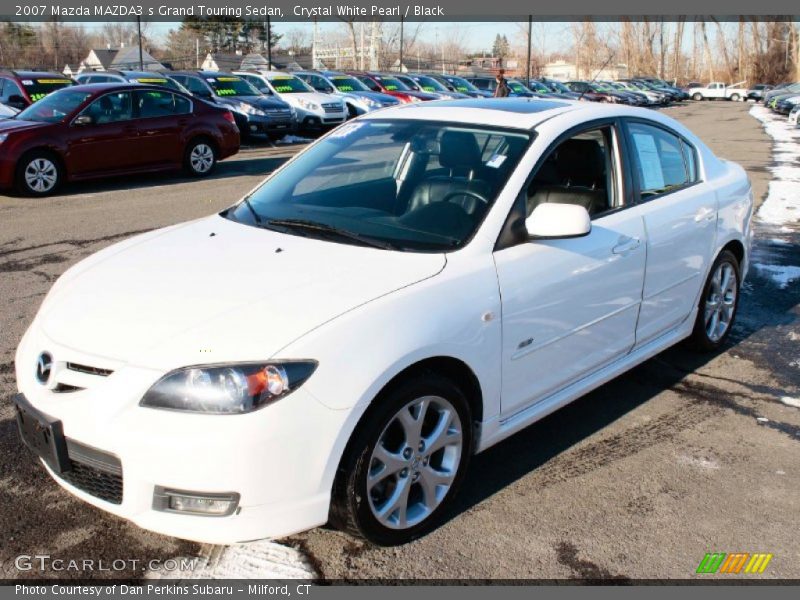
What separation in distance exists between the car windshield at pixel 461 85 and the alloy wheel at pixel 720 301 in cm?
2709

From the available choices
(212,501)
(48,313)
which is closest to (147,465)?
(212,501)

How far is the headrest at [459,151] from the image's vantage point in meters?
3.89

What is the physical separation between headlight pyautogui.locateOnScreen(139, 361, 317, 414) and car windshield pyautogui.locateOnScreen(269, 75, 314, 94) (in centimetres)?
1948

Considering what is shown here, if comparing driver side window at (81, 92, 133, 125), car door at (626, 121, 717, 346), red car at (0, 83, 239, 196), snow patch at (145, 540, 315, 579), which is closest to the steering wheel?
car door at (626, 121, 717, 346)

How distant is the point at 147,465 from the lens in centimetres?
267

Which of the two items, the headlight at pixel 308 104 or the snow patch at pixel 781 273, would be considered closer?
the snow patch at pixel 781 273

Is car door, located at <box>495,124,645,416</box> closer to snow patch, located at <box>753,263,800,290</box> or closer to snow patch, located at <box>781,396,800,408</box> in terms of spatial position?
snow patch, located at <box>781,396,800,408</box>

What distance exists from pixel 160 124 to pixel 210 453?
11098mm

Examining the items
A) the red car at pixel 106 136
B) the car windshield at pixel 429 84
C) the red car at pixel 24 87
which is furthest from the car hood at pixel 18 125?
the car windshield at pixel 429 84

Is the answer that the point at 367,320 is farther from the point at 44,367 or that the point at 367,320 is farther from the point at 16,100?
the point at 16,100

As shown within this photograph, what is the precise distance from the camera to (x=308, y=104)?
2055 cm

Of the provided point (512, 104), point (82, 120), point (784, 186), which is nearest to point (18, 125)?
point (82, 120)

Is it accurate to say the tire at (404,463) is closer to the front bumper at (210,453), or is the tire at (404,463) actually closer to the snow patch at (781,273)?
the front bumper at (210,453)

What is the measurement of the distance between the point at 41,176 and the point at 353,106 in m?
12.4
